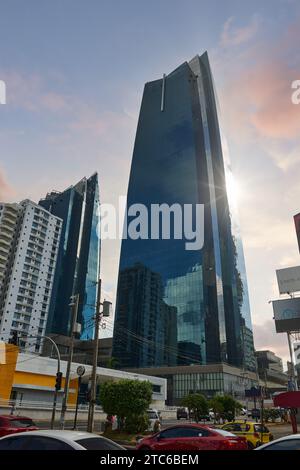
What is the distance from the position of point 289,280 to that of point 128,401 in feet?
125

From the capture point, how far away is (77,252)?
17038 cm

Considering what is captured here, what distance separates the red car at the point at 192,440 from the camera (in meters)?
11.3

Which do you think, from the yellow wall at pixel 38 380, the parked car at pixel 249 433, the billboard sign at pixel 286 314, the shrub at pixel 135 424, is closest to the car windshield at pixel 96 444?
the parked car at pixel 249 433

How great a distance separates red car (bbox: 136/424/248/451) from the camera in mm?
11320

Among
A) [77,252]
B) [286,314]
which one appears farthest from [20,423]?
[77,252]

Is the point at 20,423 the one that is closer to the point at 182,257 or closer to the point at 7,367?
the point at 7,367

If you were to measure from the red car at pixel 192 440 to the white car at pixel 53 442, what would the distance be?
5560 millimetres

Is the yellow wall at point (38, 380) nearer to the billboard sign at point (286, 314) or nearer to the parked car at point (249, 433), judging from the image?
the billboard sign at point (286, 314)

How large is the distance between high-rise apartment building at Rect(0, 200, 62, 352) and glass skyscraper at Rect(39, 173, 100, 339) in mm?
36900

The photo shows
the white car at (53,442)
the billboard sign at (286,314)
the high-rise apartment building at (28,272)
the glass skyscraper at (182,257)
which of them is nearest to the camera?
the white car at (53,442)
